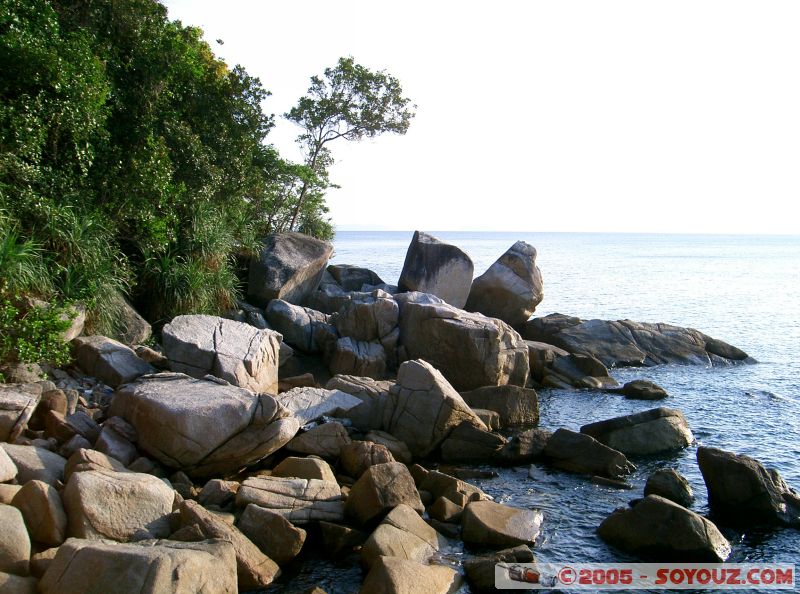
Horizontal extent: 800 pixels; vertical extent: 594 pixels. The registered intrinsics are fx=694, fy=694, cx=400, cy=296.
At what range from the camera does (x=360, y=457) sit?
11.7 meters

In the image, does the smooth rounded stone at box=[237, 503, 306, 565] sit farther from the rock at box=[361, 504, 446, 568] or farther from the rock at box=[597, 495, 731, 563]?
the rock at box=[597, 495, 731, 563]

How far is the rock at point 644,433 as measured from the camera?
14.6 m

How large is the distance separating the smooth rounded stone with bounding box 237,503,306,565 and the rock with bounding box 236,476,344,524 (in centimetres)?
29

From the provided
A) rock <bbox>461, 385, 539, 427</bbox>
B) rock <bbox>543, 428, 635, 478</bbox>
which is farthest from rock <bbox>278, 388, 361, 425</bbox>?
rock <bbox>543, 428, 635, 478</bbox>

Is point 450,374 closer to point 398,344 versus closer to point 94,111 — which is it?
point 398,344

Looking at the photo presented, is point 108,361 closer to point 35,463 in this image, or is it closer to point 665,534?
point 35,463

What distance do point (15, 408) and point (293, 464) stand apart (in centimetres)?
427

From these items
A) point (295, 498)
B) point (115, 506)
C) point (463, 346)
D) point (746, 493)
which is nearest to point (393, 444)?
point (295, 498)

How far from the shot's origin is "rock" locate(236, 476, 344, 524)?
9.73 m

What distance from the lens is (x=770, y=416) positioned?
708 inches

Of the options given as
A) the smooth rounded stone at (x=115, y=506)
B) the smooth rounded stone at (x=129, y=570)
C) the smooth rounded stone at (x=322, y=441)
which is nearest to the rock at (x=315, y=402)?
the smooth rounded stone at (x=322, y=441)

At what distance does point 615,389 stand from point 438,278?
7583mm

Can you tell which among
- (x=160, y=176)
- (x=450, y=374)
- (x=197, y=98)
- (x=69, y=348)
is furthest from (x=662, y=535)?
(x=197, y=98)

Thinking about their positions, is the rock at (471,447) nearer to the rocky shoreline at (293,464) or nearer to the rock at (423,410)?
the rocky shoreline at (293,464)
